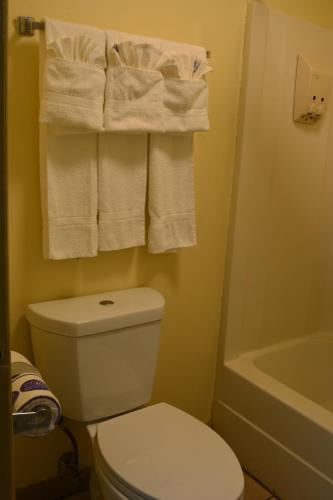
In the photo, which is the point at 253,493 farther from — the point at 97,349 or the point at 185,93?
the point at 185,93

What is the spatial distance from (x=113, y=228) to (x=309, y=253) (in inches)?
41.8

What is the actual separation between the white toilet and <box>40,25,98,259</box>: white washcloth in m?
0.21

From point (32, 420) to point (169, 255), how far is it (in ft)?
3.87

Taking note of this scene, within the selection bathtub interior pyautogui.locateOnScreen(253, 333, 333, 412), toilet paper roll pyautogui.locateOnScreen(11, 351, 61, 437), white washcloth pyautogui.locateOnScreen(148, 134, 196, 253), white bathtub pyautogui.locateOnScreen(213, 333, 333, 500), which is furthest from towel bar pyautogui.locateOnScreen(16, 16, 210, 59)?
bathtub interior pyautogui.locateOnScreen(253, 333, 333, 412)

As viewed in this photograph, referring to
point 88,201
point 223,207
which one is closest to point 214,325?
point 223,207

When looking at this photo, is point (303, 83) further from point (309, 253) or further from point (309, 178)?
point (309, 253)

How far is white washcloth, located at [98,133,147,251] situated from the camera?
4.75 ft

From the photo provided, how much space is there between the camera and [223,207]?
1.86 metres

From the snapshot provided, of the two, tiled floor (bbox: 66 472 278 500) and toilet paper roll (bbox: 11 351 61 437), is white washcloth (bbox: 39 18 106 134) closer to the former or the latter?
toilet paper roll (bbox: 11 351 61 437)

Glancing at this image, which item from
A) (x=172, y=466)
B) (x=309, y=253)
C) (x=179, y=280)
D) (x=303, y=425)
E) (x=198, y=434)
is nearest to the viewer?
(x=172, y=466)

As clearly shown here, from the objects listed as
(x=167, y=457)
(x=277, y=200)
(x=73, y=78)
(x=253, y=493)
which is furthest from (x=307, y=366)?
(x=73, y=78)

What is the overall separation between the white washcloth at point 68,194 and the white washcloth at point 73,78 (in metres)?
0.06

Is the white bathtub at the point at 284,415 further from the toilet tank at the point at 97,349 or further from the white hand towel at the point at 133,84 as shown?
the white hand towel at the point at 133,84

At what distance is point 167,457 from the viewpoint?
129cm
